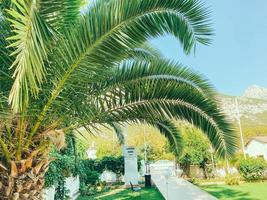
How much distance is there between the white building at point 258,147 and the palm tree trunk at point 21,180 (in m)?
34.5

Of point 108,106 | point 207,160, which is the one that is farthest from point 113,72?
point 207,160

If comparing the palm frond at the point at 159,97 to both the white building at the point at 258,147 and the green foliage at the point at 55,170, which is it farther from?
the white building at the point at 258,147

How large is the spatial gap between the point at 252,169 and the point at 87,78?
69.2 feet

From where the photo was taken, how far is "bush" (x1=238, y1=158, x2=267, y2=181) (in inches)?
896

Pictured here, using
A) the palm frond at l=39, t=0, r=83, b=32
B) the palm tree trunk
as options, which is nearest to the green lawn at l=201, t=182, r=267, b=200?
the palm tree trunk

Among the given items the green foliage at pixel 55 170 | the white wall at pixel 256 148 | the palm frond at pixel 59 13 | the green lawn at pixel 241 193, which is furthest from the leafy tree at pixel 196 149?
the palm frond at pixel 59 13

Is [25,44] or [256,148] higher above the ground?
[256,148]

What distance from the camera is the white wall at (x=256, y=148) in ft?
117

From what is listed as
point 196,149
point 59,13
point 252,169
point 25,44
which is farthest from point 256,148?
point 25,44

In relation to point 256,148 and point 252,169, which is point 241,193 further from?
point 256,148

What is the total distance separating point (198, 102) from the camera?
18.7 ft

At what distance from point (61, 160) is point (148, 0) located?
7944mm

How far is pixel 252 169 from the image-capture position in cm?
2275

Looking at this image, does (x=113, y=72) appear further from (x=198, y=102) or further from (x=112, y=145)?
(x=112, y=145)
